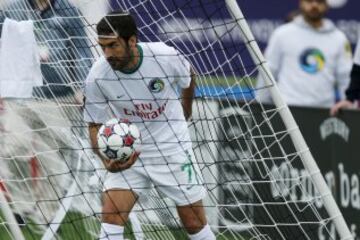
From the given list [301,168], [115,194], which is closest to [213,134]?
[301,168]

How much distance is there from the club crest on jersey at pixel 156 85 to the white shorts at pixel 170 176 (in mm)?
461

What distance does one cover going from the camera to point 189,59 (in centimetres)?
947

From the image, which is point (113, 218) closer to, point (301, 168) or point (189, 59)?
point (189, 59)

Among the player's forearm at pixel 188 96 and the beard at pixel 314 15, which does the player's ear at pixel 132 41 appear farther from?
the beard at pixel 314 15

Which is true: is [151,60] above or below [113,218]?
above

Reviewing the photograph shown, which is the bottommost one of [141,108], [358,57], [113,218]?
[113,218]

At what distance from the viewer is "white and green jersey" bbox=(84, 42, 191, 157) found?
9.05 metres

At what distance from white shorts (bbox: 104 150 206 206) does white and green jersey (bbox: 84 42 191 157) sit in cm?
7

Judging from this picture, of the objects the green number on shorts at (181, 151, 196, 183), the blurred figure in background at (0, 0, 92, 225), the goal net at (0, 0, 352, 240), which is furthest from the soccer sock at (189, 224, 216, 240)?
the blurred figure in background at (0, 0, 92, 225)

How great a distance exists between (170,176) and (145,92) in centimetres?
60

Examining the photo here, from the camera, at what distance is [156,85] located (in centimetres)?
915

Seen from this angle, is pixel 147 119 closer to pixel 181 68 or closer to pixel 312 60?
pixel 181 68

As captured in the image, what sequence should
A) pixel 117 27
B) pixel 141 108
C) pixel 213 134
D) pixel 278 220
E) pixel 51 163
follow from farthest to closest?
pixel 51 163, pixel 213 134, pixel 278 220, pixel 141 108, pixel 117 27

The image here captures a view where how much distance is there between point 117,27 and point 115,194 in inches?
46.7
